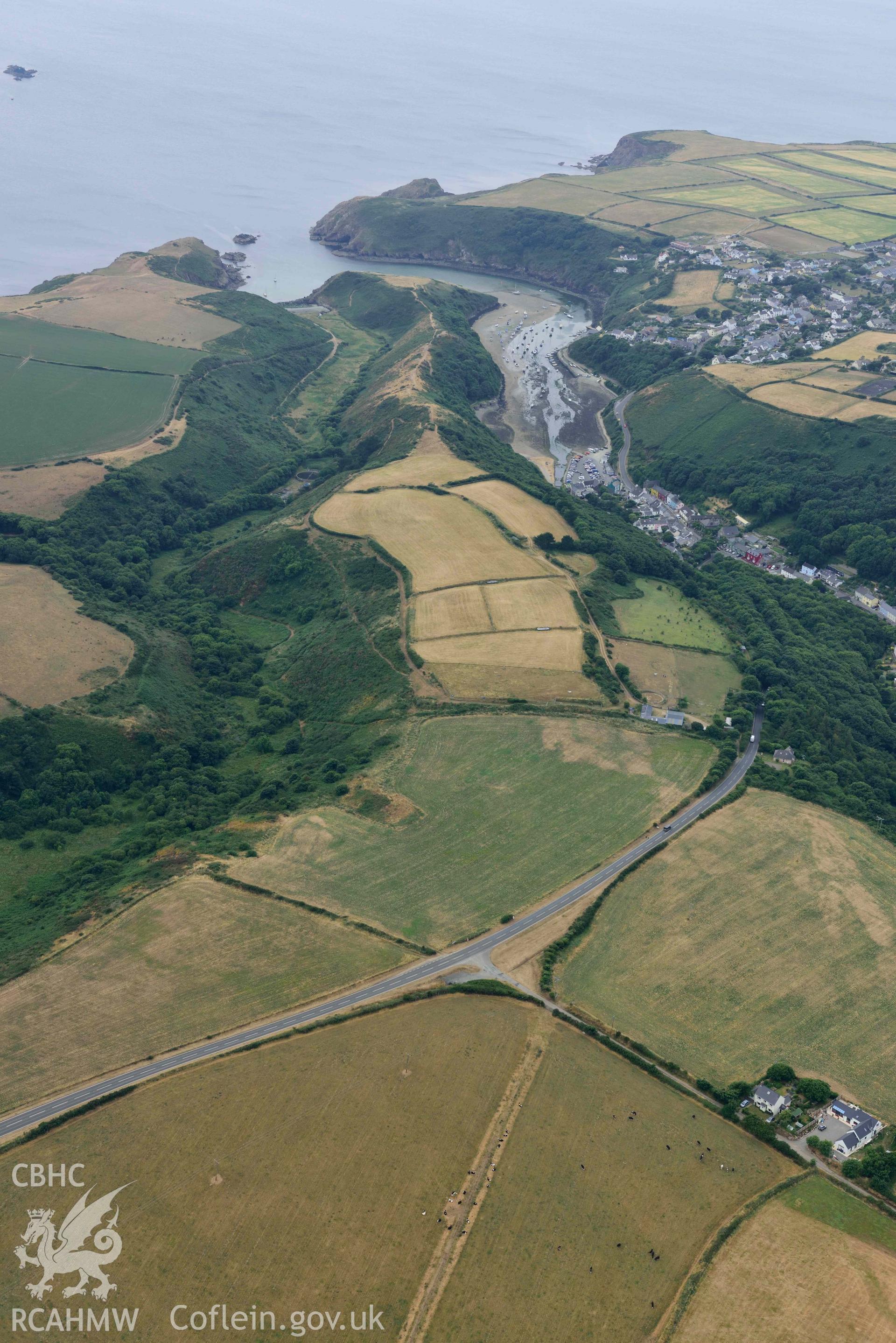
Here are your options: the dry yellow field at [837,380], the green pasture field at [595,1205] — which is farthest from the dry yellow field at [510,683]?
the dry yellow field at [837,380]

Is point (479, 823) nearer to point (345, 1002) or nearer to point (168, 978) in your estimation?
point (345, 1002)

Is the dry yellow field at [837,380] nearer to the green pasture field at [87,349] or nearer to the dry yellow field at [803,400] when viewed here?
the dry yellow field at [803,400]

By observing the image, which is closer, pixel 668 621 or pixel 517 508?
pixel 668 621

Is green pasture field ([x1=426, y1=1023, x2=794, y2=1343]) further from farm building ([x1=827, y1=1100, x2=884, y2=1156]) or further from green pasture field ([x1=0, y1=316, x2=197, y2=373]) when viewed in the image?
green pasture field ([x1=0, y1=316, x2=197, y2=373])

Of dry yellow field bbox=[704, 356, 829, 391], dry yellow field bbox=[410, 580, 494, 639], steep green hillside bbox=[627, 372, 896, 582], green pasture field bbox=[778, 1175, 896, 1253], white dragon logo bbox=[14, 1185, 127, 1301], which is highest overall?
dry yellow field bbox=[704, 356, 829, 391]

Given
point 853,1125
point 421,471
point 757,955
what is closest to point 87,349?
point 421,471

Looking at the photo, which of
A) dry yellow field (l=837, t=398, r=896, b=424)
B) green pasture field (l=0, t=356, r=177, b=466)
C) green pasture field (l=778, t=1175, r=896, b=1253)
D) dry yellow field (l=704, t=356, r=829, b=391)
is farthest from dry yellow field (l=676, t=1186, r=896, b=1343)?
dry yellow field (l=704, t=356, r=829, b=391)
